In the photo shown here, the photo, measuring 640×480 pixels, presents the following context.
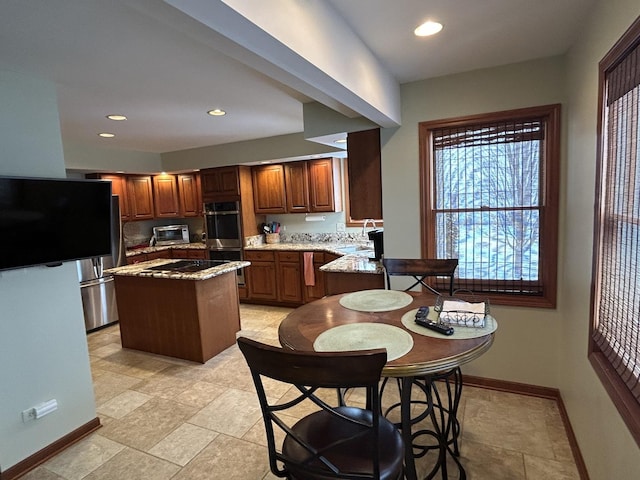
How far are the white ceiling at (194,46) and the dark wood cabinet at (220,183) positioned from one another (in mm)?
1890

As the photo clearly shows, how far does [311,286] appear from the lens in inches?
186

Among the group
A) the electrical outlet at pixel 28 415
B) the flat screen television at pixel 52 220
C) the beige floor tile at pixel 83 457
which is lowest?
the beige floor tile at pixel 83 457

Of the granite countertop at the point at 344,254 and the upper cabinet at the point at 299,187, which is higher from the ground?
the upper cabinet at the point at 299,187

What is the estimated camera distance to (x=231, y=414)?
2527 millimetres

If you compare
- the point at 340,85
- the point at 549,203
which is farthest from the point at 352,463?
the point at 549,203

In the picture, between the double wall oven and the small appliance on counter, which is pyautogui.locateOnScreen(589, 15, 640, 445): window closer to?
the small appliance on counter

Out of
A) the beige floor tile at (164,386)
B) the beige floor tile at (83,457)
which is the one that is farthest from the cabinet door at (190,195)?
the beige floor tile at (83,457)

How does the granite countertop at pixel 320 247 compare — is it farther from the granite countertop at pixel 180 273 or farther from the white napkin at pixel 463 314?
the white napkin at pixel 463 314

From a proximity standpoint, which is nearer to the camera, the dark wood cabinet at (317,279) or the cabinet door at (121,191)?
the dark wood cabinet at (317,279)

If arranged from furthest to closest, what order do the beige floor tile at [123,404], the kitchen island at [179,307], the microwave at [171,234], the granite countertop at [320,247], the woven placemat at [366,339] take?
the microwave at [171,234]
the granite countertop at [320,247]
the kitchen island at [179,307]
the beige floor tile at [123,404]
the woven placemat at [366,339]

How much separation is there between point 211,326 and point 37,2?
9.06 ft

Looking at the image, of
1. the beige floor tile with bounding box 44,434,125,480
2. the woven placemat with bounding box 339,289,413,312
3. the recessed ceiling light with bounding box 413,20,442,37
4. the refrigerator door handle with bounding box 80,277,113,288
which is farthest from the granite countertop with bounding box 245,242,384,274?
the beige floor tile with bounding box 44,434,125,480

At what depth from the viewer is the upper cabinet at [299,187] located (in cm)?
487

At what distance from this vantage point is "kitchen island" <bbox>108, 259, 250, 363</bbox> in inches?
130
